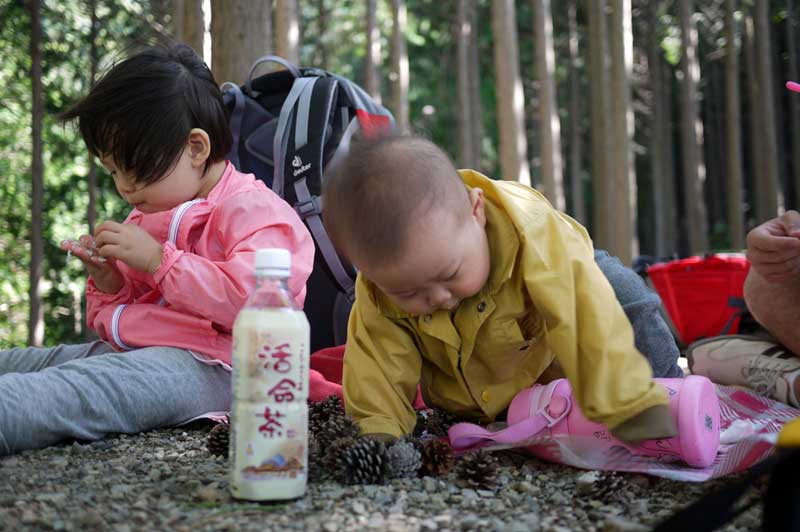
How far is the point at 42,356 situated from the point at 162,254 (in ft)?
2.94

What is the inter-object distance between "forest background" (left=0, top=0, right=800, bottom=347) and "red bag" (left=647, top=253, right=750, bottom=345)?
2.30 metres

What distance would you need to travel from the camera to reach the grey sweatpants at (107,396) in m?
2.49

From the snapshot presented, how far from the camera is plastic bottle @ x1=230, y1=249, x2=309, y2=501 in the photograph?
1.72m

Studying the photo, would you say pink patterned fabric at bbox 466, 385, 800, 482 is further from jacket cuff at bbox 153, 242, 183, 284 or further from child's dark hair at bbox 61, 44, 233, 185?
child's dark hair at bbox 61, 44, 233, 185

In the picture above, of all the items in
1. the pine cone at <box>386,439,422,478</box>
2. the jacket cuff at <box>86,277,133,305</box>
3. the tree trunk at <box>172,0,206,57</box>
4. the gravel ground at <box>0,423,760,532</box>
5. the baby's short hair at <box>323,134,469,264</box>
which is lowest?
the gravel ground at <box>0,423,760,532</box>

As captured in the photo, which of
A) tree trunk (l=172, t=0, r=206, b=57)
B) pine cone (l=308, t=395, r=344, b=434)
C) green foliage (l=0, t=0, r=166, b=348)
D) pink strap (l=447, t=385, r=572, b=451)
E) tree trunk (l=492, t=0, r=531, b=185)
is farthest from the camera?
green foliage (l=0, t=0, r=166, b=348)

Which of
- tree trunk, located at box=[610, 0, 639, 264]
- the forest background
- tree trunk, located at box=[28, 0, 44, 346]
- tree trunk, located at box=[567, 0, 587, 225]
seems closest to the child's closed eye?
the forest background

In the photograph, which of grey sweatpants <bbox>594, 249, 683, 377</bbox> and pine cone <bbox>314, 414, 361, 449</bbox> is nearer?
pine cone <bbox>314, 414, 361, 449</bbox>

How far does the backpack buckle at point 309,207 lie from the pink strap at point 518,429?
50.0 inches

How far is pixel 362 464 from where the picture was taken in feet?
6.74

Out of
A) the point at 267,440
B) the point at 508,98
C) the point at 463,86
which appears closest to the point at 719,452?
the point at 267,440

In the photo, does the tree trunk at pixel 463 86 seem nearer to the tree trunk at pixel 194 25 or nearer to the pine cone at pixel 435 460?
the tree trunk at pixel 194 25

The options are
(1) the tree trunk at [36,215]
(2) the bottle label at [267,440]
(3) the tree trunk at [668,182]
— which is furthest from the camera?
(3) the tree trunk at [668,182]

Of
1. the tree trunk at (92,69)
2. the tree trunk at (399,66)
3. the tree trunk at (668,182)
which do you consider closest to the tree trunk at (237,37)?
the tree trunk at (92,69)
